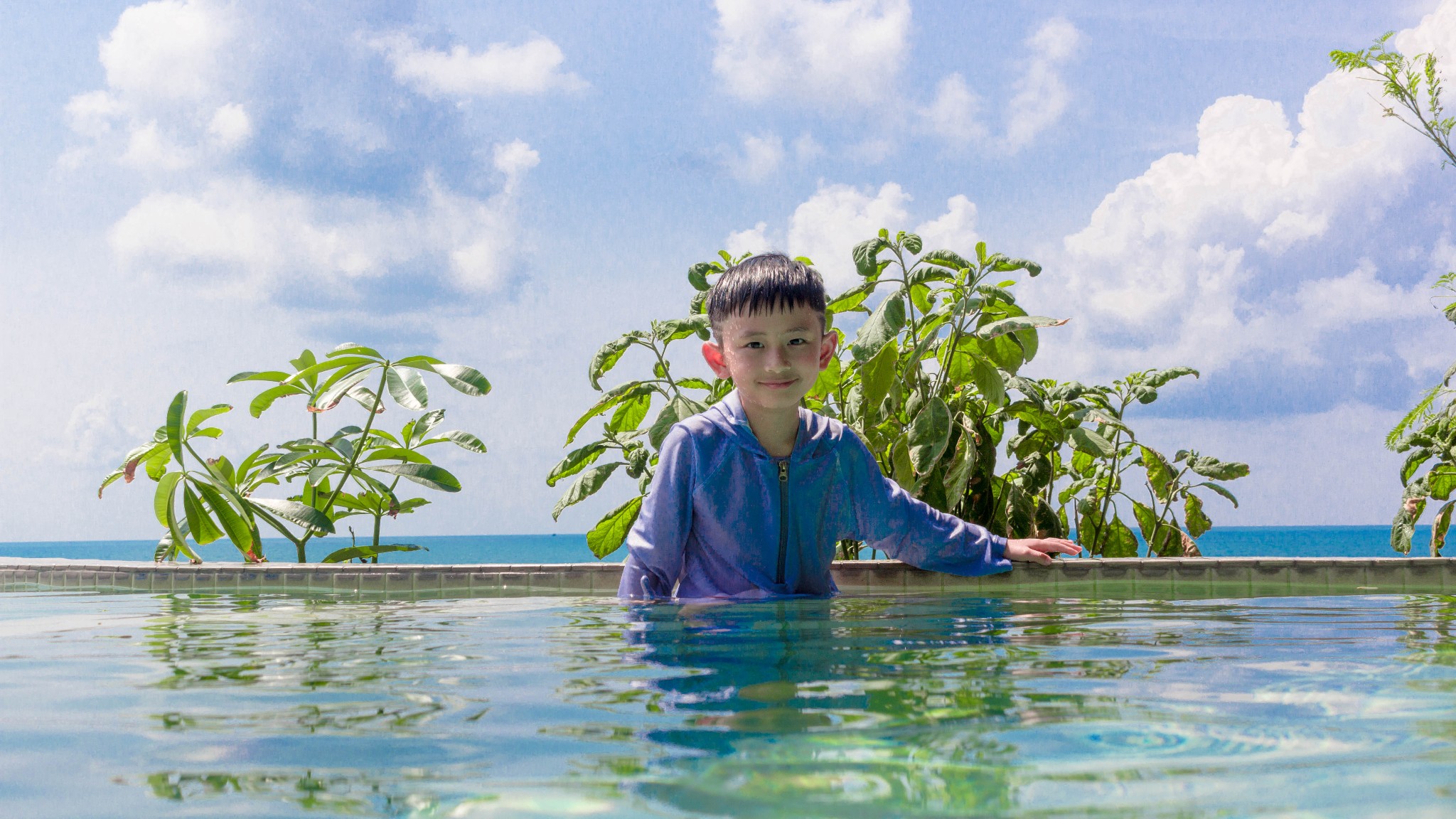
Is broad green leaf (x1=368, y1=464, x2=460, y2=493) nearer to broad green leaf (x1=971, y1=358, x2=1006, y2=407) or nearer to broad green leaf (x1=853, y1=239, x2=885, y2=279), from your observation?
broad green leaf (x1=853, y1=239, x2=885, y2=279)

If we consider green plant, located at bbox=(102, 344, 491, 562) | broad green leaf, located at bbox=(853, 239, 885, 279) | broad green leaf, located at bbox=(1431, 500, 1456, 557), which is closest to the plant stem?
green plant, located at bbox=(102, 344, 491, 562)

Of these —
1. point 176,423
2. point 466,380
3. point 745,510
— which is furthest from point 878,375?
point 176,423

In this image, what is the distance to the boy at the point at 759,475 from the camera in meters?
2.98

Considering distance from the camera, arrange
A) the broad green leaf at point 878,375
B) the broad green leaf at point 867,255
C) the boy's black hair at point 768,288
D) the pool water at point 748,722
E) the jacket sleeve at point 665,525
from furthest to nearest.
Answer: the broad green leaf at point 867,255 → the broad green leaf at point 878,375 → the jacket sleeve at point 665,525 → the boy's black hair at point 768,288 → the pool water at point 748,722

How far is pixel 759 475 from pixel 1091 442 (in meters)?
1.96

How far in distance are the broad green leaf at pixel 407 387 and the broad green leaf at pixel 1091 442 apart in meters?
3.16

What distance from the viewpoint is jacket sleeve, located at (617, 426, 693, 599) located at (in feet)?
10.2

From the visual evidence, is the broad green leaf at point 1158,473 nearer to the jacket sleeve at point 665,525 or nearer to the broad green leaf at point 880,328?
the broad green leaf at point 880,328

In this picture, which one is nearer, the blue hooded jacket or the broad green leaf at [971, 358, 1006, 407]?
the blue hooded jacket

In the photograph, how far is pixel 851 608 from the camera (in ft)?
9.57

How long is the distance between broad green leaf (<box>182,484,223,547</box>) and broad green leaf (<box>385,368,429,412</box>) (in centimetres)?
112

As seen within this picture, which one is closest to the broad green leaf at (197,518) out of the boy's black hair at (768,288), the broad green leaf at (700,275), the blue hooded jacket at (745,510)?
the broad green leaf at (700,275)

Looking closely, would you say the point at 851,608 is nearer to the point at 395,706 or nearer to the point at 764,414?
the point at 764,414

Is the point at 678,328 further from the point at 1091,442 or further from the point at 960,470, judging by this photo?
the point at 1091,442
